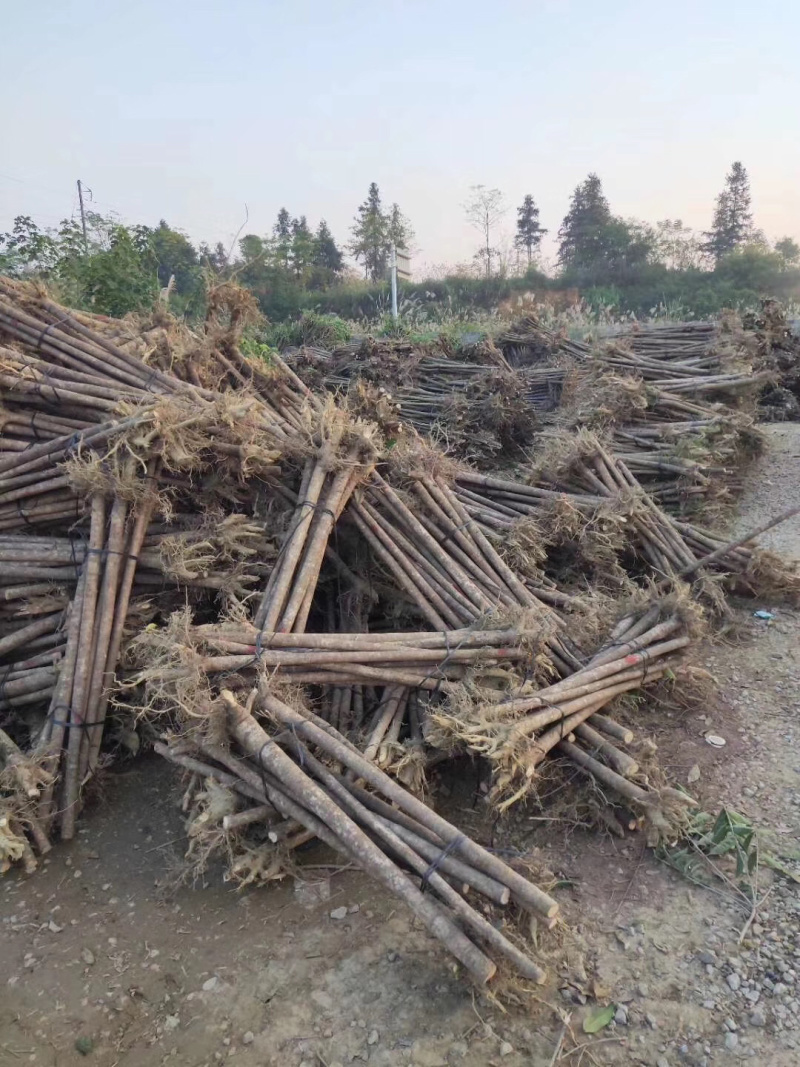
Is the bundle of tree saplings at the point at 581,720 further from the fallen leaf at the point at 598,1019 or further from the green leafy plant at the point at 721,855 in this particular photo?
the fallen leaf at the point at 598,1019

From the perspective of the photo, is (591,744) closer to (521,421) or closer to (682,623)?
(682,623)

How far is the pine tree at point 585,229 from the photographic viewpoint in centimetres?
3666

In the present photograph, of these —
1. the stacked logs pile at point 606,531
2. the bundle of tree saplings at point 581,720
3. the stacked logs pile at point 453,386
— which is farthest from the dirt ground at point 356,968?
the stacked logs pile at point 453,386

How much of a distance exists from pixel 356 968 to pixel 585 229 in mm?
40885

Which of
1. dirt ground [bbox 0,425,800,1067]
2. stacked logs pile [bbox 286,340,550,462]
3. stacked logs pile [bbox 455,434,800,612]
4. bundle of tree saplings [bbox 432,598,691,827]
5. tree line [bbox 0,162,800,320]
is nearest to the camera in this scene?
dirt ground [bbox 0,425,800,1067]

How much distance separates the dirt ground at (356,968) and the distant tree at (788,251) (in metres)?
38.1

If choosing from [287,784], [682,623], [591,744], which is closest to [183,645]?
[287,784]

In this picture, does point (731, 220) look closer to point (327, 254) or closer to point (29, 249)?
point (327, 254)

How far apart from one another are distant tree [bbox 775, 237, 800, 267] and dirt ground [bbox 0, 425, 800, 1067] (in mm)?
38062

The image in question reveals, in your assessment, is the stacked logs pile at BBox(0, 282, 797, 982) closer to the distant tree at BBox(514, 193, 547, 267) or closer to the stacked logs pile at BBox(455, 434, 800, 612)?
the stacked logs pile at BBox(455, 434, 800, 612)

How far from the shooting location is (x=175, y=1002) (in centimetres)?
293

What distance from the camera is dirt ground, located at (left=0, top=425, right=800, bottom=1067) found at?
2689 millimetres

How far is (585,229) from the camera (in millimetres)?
37312

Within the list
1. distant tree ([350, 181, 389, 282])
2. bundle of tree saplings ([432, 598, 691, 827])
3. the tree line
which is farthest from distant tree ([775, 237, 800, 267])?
bundle of tree saplings ([432, 598, 691, 827])
